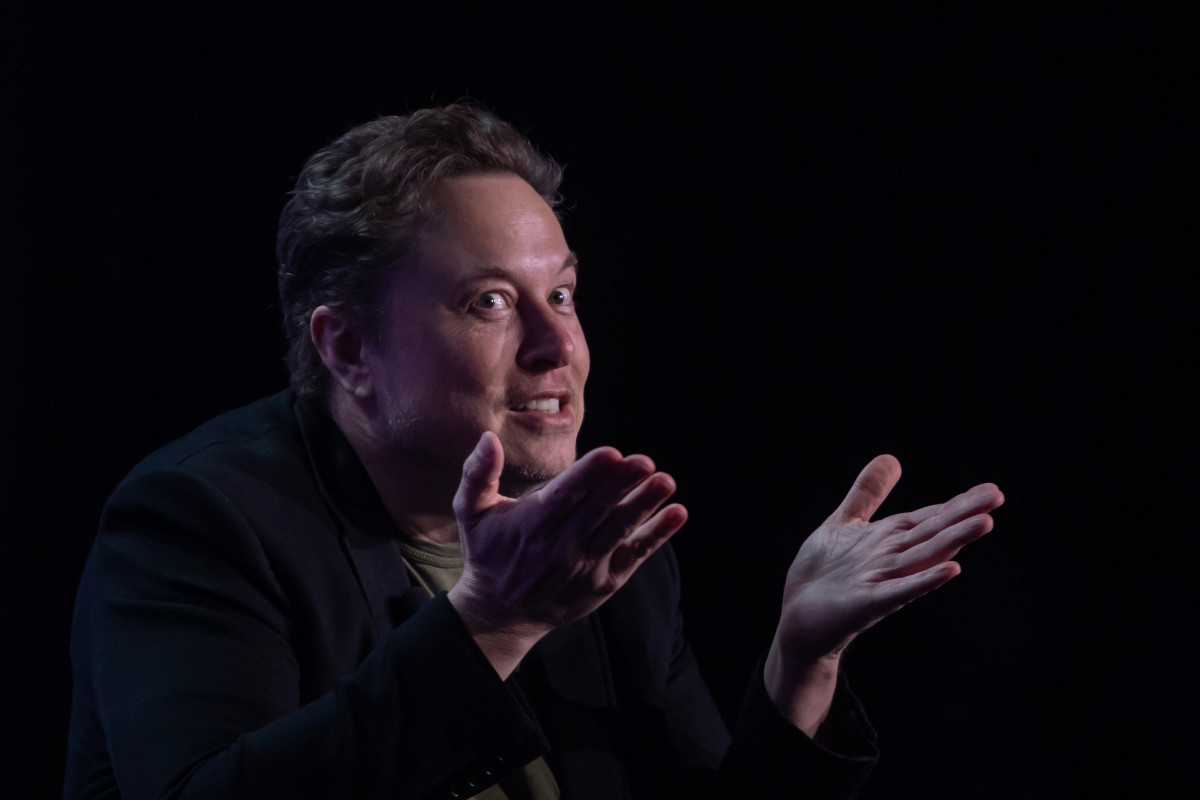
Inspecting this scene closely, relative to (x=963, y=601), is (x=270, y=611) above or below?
above

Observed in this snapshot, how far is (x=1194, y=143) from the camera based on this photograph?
206 cm

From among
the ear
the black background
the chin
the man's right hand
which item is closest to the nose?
the chin

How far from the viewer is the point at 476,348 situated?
1605 mm

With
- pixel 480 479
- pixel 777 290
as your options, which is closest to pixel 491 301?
pixel 480 479

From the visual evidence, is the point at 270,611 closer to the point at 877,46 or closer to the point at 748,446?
the point at 748,446

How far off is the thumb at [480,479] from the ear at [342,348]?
23.9 inches

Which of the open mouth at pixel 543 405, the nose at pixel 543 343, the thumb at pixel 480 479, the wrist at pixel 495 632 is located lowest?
the wrist at pixel 495 632

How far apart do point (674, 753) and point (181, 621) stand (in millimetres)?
877

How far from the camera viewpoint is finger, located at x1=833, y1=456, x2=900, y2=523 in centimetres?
158

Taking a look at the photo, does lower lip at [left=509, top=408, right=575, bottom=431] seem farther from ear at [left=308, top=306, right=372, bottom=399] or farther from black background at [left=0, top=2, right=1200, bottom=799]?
black background at [left=0, top=2, right=1200, bottom=799]

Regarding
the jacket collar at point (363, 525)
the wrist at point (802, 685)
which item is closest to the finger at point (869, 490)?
the wrist at point (802, 685)

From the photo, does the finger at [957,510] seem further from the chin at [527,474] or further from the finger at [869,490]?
the chin at [527,474]

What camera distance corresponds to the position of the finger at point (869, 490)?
1.58 m

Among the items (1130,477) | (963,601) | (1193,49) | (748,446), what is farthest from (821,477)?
(1193,49)
